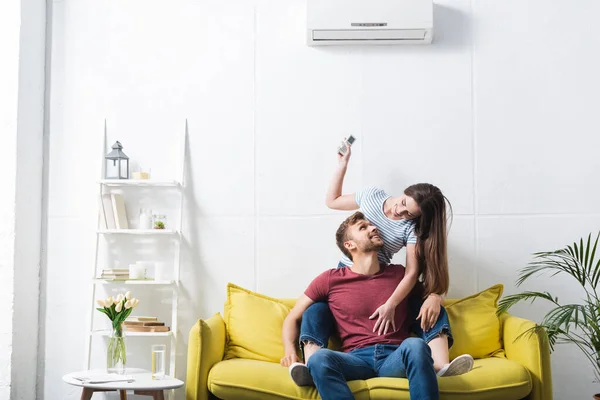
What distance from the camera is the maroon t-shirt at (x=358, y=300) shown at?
3102mm

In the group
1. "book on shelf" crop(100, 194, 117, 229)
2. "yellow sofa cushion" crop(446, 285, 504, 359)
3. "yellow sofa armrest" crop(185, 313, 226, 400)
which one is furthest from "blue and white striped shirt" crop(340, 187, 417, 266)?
"book on shelf" crop(100, 194, 117, 229)

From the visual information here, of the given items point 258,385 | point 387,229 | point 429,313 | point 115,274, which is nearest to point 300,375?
point 258,385

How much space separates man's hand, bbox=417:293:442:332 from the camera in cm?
312

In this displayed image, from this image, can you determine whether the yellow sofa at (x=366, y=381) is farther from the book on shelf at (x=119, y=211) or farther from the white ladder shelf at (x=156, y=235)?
the book on shelf at (x=119, y=211)

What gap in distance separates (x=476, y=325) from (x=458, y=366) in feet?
1.75

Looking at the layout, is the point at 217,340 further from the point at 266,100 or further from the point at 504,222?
the point at 504,222

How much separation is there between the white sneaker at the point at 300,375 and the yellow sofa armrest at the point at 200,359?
0.43 m

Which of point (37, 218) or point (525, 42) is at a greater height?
point (525, 42)

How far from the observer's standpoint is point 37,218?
377 centimetres

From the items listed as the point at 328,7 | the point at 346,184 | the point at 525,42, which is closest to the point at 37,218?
the point at 346,184

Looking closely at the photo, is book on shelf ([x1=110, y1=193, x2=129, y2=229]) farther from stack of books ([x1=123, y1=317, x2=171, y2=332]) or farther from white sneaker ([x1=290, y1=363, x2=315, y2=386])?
white sneaker ([x1=290, y1=363, x2=315, y2=386])

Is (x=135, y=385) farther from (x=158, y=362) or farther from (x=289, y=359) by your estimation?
(x=289, y=359)

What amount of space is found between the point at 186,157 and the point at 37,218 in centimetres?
93

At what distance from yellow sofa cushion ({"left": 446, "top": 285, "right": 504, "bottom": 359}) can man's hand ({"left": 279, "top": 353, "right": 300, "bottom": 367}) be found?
2.59ft
